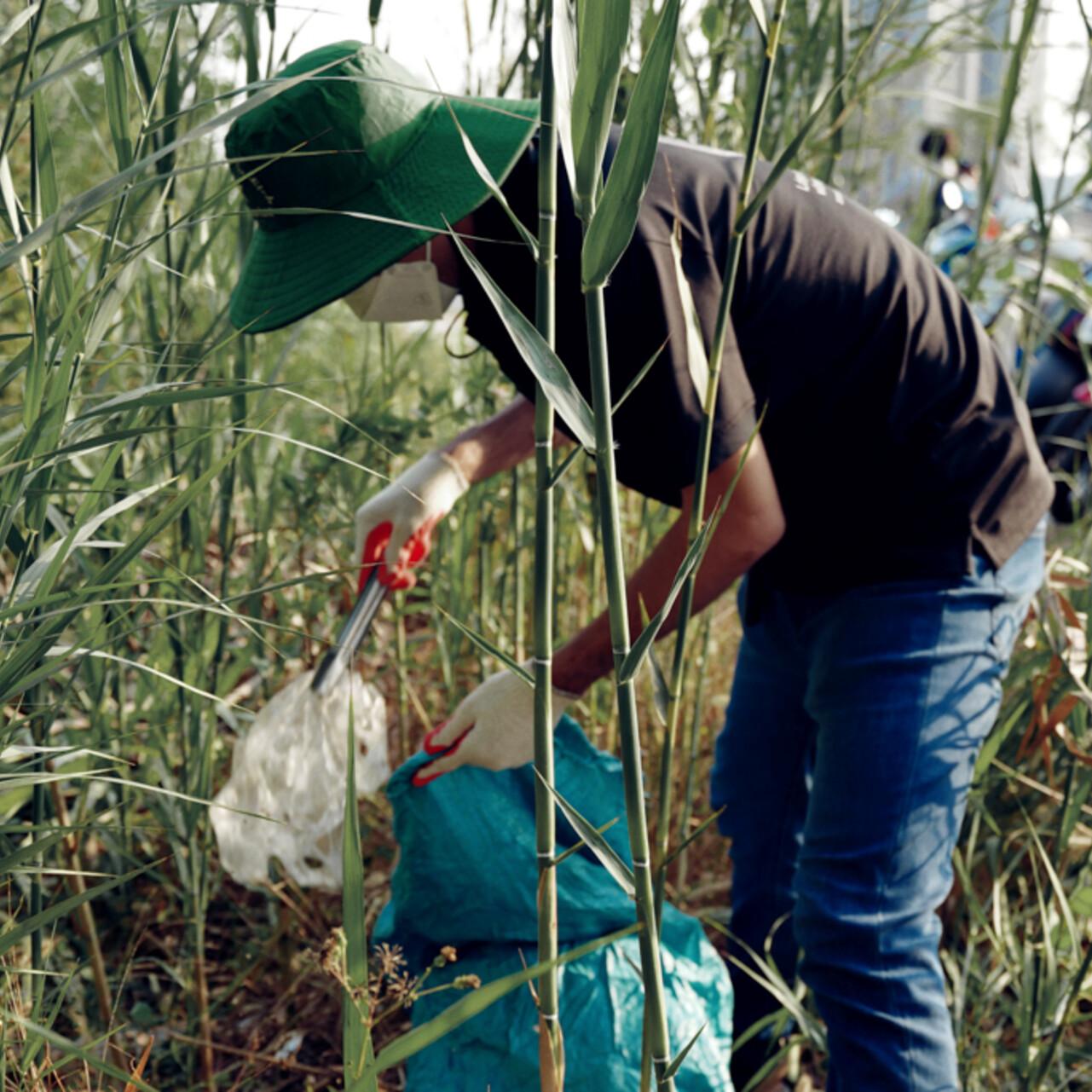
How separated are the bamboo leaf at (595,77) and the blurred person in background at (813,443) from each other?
1.40 ft

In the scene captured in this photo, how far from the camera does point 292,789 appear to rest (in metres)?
1.43

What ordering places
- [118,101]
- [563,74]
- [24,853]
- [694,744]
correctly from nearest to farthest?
[563,74] < [24,853] < [118,101] < [694,744]

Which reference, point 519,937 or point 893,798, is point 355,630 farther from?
point 893,798

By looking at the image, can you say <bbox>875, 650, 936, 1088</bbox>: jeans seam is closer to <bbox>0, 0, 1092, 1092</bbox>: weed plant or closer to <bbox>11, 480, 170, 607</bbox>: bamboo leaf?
<bbox>0, 0, 1092, 1092</bbox>: weed plant

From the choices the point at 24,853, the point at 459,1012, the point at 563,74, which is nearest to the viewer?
the point at 459,1012

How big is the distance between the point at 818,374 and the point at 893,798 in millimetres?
433

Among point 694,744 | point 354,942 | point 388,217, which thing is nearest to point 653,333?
point 388,217

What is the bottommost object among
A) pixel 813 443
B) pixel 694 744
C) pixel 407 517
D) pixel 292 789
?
pixel 694 744

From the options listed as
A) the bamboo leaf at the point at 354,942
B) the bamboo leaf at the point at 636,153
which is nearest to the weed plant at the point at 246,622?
the bamboo leaf at the point at 354,942

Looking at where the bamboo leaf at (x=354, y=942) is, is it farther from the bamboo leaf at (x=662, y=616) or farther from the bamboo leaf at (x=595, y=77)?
the bamboo leaf at (x=595, y=77)

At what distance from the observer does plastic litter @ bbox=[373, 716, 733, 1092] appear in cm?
125

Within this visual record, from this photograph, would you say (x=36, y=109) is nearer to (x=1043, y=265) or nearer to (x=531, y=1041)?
(x=531, y=1041)

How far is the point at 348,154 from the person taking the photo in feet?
3.82

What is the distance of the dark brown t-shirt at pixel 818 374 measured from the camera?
1132mm
